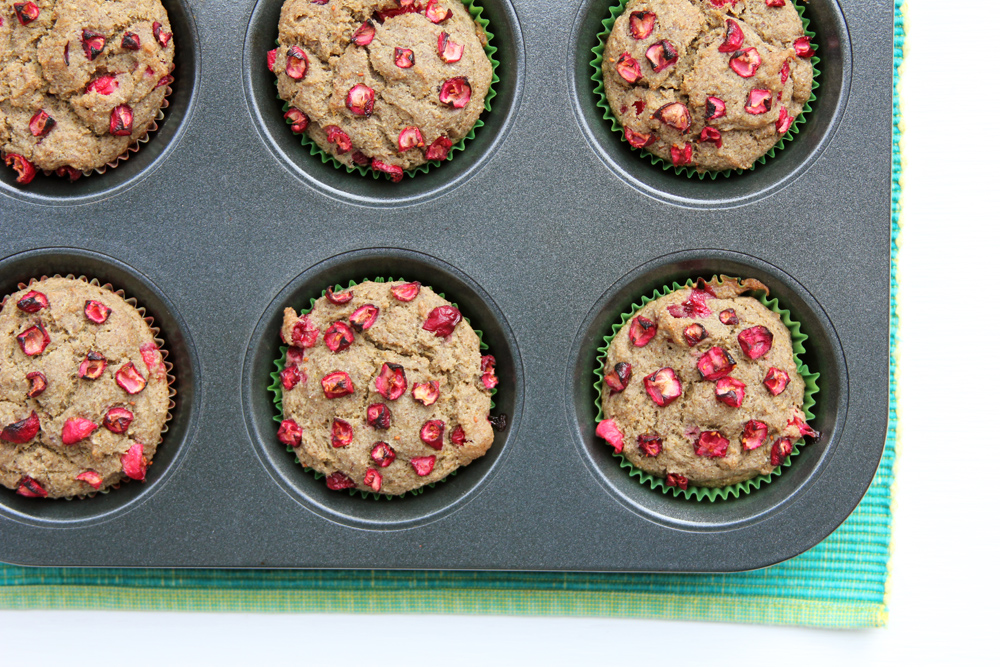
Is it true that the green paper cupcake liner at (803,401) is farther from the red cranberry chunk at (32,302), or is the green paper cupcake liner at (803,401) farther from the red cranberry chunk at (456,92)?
the red cranberry chunk at (32,302)

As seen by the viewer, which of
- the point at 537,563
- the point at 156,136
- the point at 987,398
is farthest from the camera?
the point at 987,398

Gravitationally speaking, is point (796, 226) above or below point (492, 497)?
above

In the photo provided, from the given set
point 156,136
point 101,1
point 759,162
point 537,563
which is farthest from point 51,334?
point 759,162

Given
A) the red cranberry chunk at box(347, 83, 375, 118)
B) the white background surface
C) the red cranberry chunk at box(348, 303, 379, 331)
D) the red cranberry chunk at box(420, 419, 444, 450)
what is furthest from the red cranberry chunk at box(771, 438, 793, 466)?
the red cranberry chunk at box(347, 83, 375, 118)

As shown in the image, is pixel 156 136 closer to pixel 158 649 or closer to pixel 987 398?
pixel 158 649

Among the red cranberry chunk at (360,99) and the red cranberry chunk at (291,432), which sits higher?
the red cranberry chunk at (360,99)

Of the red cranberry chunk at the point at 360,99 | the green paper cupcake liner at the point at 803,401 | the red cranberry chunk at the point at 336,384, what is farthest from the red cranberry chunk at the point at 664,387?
the red cranberry chunk at the point at 360,99

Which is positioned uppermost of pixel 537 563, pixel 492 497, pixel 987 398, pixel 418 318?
pixel 418 318
